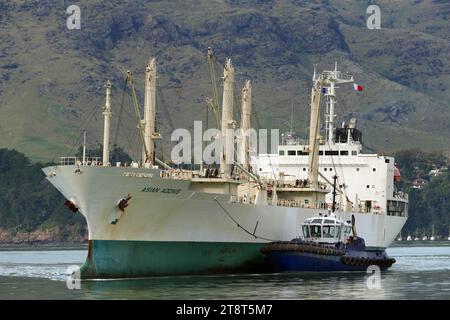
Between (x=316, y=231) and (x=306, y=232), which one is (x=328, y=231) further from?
(x=306, y=232)

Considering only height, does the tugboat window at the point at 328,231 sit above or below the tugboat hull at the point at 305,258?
above

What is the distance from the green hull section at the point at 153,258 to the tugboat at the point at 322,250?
3.19 m

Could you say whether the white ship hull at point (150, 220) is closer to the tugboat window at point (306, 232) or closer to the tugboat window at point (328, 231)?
the tugboat window at point (306, 232)

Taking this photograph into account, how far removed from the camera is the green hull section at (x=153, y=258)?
237 ft

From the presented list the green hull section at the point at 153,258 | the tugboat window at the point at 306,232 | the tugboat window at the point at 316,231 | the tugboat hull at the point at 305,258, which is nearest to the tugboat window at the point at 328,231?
the tugboat window at the point at 316,231

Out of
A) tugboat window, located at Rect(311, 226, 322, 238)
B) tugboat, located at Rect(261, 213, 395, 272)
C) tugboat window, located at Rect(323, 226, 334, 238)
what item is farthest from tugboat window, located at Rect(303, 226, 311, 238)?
tugboat window, located at Rect(323, 226, 334, 238)

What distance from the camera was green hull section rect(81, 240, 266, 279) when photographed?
72.1 m

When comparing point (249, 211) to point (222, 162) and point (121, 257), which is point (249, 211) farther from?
point (121, 257)

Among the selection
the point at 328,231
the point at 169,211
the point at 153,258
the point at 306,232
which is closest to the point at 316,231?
the point at 306,232

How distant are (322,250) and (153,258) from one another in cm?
1177

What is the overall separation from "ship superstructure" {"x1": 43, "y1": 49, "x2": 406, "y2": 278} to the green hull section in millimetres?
55

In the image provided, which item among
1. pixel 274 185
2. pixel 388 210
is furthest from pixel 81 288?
pixel 388 210

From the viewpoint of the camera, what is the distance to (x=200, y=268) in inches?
3000

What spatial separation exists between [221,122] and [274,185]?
7.24 meters
